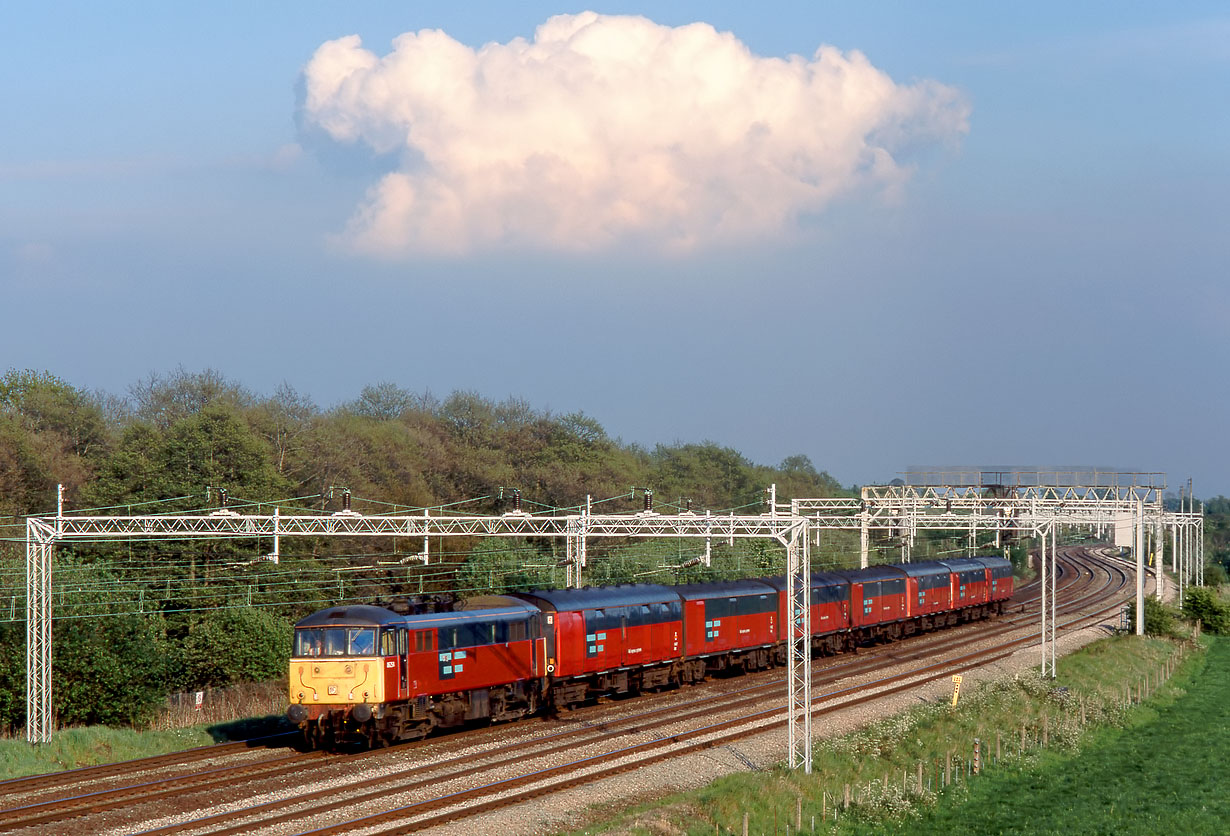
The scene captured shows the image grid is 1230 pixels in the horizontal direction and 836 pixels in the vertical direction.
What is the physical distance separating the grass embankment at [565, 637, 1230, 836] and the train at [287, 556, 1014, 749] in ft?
26.8

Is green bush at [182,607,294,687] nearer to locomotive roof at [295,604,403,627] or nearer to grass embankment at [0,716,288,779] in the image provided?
grass embankment at [0,716,288,779]

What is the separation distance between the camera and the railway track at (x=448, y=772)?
2188 cm

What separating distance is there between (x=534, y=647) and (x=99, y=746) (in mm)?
11762

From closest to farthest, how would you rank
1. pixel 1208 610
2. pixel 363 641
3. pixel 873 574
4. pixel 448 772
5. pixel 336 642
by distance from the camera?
pixel 448 772 < pixel 363 641 < pixel 336 642 < pixel 873 574 < pixel 1208 610

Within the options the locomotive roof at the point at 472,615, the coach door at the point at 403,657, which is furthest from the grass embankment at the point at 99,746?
the locomotive roof at the point at 472,615

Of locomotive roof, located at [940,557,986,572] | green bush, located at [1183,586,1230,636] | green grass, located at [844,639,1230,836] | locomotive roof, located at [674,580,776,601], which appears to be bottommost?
green bush, located at [1183,586,1230,636]

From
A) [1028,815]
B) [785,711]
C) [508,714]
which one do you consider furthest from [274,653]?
[1028,815]

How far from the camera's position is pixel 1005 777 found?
30141 millimetres

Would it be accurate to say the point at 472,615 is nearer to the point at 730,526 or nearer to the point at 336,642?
the point at 336,642

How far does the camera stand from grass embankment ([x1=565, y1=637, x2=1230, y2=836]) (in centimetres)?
2434

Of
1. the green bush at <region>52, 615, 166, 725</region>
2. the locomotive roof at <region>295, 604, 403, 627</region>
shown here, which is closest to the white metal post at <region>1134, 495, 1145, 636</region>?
the locomotive roof at <region>295, 604, 403, 627</region>

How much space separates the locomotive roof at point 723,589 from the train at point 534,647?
0.18 ft

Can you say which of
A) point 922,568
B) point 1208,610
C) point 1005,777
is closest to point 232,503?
point 922,568

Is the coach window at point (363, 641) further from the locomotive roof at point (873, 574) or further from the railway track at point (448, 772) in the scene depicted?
the locomotive roof at point (873, 574)
